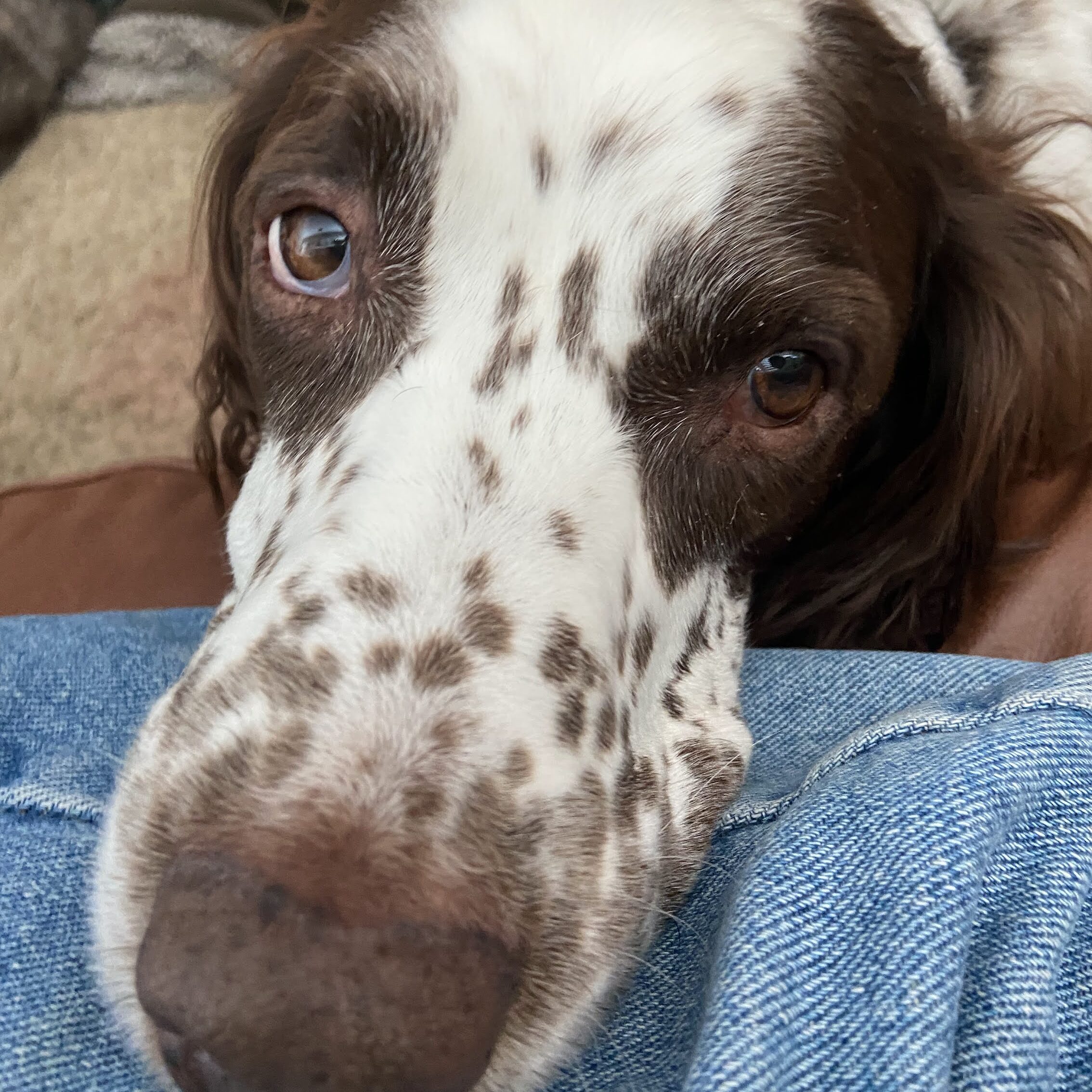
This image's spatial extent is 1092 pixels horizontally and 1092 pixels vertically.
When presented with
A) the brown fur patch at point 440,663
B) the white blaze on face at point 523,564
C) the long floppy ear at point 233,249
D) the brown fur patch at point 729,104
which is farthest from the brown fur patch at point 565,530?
the long floppy ear at point 233,249

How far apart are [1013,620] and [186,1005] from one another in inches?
61.6

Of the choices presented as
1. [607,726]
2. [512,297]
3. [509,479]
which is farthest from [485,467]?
[607,726]

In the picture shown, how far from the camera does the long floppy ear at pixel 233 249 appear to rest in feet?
6.33

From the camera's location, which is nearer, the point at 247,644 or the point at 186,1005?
the point at 186,1005

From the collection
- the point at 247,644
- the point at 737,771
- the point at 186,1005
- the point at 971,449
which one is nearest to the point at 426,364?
the point at 247,644

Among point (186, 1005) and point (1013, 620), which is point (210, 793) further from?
point (1013, 620)

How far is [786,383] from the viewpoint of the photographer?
151cm

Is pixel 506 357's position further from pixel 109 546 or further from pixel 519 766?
pixel 109 546

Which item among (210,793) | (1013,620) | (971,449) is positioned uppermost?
(210,793)

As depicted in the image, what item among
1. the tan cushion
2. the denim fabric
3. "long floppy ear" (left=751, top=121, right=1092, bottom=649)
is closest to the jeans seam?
the denim fabric

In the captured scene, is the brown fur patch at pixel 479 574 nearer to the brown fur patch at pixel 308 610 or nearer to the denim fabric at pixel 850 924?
the brown fur patch at pixel 308 610

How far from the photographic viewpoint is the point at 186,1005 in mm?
864

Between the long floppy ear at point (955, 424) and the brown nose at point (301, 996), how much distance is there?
120cm

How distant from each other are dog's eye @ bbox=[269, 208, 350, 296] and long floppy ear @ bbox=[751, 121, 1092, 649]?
1.00m
